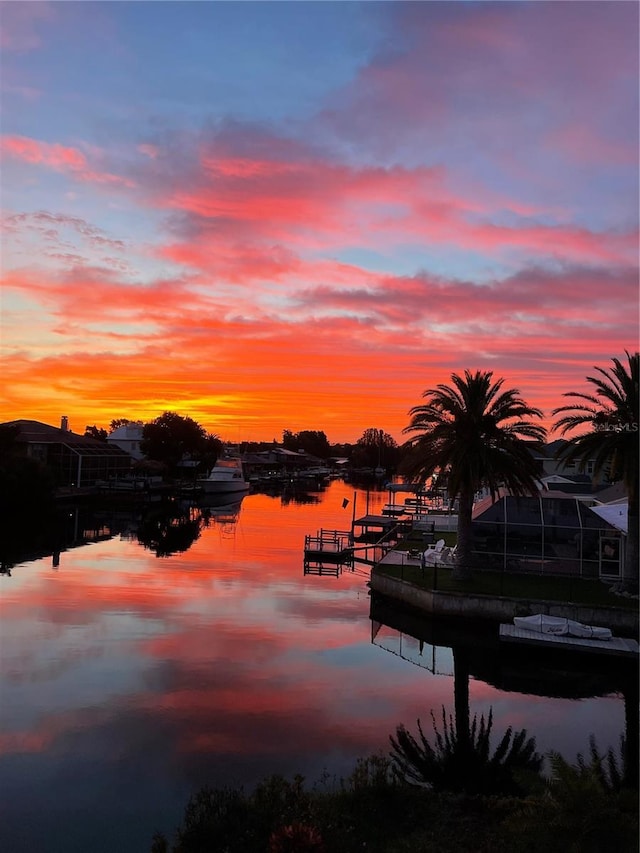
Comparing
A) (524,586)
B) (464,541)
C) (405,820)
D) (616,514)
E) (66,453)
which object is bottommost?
(405,820)

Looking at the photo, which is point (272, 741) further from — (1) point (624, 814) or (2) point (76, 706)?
(1) point (624, 814)

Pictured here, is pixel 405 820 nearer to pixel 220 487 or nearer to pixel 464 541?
pixel 464 541

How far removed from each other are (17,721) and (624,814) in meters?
15.7

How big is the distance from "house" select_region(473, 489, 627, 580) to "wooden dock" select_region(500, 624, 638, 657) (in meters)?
7.24

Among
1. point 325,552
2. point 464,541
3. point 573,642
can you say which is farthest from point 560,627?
point 325,552

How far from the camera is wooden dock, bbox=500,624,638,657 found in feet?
81.9

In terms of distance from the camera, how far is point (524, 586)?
3161 centimetres

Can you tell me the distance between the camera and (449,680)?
76.2ft

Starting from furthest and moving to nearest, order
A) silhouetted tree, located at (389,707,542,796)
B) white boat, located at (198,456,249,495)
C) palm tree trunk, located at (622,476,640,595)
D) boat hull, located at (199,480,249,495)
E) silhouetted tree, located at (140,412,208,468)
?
1. silhouetted tree, located at (140,412,208,468)
2. white boat, located at (198,456,249,495)
3. boat hull, located at (199,480,249,495)
4. palm tree trunk, located at (622,476,640,595)
5. silhouetted tree, located at (389,707,542,796)

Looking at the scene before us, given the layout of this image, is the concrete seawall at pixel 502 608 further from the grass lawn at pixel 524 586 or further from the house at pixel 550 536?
the house at pixel 550 536

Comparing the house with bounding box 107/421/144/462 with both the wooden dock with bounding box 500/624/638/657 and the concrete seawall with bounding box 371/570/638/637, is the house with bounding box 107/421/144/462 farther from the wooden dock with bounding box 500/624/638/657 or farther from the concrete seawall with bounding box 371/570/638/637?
the wooden dock with bounding box 500/624/638/657

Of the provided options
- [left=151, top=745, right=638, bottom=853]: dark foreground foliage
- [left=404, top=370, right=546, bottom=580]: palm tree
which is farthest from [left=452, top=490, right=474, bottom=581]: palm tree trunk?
[left=151, top=745, right=638, bottom=853]: dark foreground foliage

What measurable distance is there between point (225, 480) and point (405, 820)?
105402mm

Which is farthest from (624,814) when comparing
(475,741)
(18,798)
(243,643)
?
(243,643)
